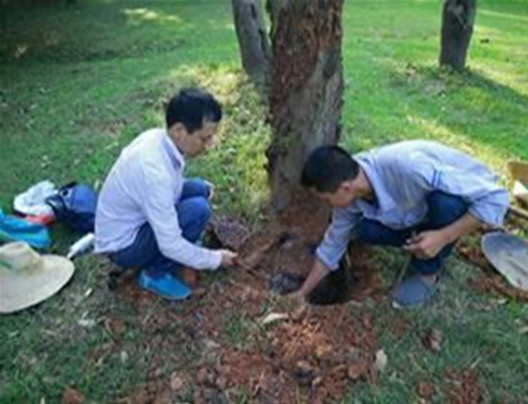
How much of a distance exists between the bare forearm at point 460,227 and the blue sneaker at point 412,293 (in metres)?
0.36

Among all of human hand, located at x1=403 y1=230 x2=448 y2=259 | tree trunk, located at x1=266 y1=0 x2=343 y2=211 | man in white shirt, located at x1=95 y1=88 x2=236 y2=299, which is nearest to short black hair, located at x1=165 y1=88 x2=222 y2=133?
man in white shirt, located at x1=95 y1=88 x2=236 y2=299

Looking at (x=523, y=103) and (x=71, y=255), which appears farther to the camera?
(x=523, y=103)

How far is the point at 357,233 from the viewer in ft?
12.2

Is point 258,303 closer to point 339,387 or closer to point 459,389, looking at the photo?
point 339,387

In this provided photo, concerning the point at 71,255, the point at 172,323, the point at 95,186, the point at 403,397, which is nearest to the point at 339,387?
the point at 403,397

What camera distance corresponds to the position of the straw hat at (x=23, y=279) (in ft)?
12.0

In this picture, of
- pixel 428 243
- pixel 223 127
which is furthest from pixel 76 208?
pixel 428 243

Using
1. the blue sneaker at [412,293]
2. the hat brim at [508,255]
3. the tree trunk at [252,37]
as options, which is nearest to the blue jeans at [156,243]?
the blue sneaker at [412,293]

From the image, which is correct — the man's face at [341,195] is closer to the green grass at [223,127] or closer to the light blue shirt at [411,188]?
the light blue shirt at [411,188]

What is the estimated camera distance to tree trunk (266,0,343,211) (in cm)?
371

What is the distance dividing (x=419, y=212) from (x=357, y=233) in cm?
40

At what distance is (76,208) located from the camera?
434 centimetres

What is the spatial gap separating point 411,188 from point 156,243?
48.7 inches

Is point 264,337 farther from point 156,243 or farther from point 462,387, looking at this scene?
point 462,387
